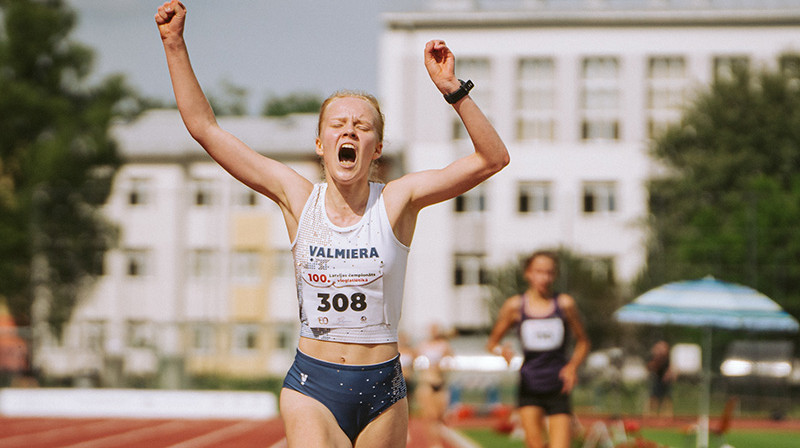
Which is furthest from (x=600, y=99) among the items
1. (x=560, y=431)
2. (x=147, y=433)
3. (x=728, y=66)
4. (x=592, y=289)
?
(x=560, y=431)

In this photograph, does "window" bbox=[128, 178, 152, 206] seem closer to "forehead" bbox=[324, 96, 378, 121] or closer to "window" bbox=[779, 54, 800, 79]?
"window" bbox=[779, 54, 800, 79]

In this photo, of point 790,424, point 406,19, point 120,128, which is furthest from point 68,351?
point 120,128

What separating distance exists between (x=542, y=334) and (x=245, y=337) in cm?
1770

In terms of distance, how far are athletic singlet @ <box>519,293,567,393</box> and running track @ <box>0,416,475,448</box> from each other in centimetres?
771

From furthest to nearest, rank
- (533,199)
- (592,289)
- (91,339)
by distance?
(533,199) < (592,289) < (91,339)

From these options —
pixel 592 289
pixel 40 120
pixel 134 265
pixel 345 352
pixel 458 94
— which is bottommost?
pixel 592 289

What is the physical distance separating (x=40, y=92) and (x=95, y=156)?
4.18 m

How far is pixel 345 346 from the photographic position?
12.8ft

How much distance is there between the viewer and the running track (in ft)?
54.5

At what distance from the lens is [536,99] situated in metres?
46.5

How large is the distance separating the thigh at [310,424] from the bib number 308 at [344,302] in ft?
1.02

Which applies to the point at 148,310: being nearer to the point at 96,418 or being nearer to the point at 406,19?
the point at 96,418

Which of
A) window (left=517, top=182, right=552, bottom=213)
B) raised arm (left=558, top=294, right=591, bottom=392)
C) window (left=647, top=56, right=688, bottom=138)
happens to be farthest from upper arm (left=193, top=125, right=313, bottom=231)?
window (left=647, top=56, right=688, bottom=138)

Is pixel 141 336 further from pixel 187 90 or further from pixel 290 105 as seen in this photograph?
pixel 290 105
